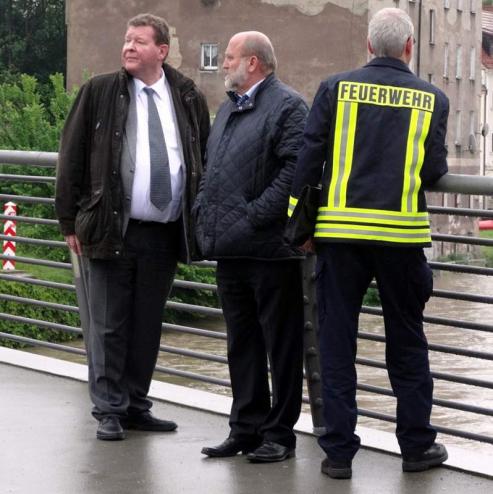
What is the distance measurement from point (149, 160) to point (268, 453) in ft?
4.12

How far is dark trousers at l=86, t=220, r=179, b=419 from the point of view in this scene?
623 cm

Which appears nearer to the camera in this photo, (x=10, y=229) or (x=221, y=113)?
(x=221, y=113)

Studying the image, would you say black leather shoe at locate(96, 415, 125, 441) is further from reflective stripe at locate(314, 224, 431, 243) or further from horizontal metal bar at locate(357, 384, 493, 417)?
reflective stripe at locate(314, 224, 431, 243)

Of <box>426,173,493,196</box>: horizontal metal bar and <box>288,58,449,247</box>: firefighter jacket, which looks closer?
<box>288,58,449,247</box>: firefighter jacket

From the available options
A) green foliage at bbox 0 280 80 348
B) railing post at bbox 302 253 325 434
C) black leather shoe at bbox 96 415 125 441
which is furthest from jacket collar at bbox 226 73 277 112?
green foliage at bbox 0 280 80 348

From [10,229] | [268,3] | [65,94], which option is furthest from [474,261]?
[10,229]

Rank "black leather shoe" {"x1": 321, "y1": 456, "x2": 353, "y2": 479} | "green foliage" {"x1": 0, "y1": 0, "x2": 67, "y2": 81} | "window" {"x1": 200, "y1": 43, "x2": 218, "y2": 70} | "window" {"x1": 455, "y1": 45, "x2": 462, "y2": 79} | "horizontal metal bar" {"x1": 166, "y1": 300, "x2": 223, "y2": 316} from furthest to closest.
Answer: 1. "green foliage" {"x1": 0, "y1": 0, "x2": 67, "y2": 81}
2. "window" {"x1": 455, "y1": 45, "x2": 462, "y2": 79}
3. "window" {"x1": 200, "y1": 43, "x2": 218, "y2": 70}
4. "horizontal metal bar" {"x1": 166, "y1": 300, "x2": 223, "y2": 316}
5. "black leather shoe" {"x1": 321, "y1": 456, "x2": 353, "y2": 479}

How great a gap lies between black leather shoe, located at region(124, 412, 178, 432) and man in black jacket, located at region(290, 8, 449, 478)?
3.16 ft

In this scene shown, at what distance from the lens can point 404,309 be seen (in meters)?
5.44

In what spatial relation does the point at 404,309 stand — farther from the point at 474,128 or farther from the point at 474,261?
the point at 474,128

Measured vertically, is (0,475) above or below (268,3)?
below

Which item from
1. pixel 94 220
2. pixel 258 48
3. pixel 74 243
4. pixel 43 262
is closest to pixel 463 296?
pixel 258 48

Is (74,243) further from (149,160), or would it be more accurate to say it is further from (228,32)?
(228,32)

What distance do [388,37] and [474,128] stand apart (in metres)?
53.4
